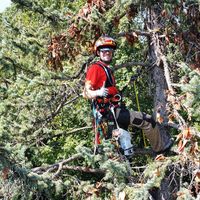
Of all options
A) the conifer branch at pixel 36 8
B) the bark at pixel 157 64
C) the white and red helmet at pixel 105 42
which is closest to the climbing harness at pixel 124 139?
the bark at pixel 157 64

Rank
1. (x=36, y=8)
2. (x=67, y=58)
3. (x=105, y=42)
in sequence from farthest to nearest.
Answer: (x=67, y=58) < (x=36, y=8) < (x=105, y=42)

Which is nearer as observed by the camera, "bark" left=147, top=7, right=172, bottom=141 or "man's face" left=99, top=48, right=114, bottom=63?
"man's face" left=99, top=48, right=114, bottom=63

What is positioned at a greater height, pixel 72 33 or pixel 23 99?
pixel 72 33

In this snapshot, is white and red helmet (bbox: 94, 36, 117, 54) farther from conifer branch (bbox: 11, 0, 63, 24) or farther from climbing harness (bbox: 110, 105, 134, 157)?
conifer branch (bbox: 11, 0, 63, 24)

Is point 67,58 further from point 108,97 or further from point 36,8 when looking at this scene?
point 108,97

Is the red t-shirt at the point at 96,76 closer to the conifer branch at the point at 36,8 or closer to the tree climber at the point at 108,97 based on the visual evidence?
the tree climber at the point at 108,97

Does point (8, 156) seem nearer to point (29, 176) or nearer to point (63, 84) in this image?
point (29, 176)

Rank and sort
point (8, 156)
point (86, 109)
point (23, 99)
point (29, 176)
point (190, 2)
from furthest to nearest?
1. point (86, 109)
2. point (23, 99)
3. point (190, 2)
4. point (29, 176)
5. point (8, 156)

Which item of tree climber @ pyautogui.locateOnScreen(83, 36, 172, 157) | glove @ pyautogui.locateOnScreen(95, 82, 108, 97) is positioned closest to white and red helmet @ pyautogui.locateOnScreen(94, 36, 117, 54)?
tree climber @ pyautogui.locateOnScreen(83, 36, 172, 157)

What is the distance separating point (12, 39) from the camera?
24.2 ft

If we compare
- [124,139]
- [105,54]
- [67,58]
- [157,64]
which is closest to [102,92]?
[105,54]

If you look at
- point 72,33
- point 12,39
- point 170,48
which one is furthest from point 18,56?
point 170,48

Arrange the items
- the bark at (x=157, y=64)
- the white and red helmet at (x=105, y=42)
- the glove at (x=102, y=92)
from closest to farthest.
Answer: the glove at (x=102, y=92) < the white and red helmet at (x=105, y=42) < the bark at (x=157, y=64)

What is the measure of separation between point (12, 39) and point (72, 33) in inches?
37.6
